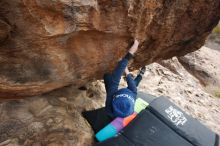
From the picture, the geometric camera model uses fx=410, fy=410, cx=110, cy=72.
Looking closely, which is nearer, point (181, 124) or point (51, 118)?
point (51, 118)

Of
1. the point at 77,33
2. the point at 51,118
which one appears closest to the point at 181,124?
the point at 51,118

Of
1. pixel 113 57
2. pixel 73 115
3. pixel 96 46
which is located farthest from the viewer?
pixel 73 115

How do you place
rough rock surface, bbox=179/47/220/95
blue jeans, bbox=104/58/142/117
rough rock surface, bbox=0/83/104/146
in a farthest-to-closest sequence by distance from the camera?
rough rock surface, bbox=179/47/220/95 → blue jeans, bbox=104/58/142/117 → rough rock surface, bbox=0/83/104/146

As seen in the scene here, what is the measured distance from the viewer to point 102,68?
5.34m

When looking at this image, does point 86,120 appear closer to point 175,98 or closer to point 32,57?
point 32,57

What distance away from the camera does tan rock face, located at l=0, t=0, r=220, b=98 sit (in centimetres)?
397

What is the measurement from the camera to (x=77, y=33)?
14.3 feet

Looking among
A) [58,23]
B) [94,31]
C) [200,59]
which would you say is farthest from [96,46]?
[200,59]

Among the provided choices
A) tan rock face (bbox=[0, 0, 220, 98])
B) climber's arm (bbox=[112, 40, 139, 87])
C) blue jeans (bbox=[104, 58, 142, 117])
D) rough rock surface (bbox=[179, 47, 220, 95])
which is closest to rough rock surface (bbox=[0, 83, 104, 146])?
tan rock face (bbox=[0, 0, 220, 98])

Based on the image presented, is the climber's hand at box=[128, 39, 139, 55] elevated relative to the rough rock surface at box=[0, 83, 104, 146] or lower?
elevated

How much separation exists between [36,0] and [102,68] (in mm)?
1748

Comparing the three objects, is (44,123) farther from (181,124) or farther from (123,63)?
(181,124)

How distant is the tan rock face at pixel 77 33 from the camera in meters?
3.97

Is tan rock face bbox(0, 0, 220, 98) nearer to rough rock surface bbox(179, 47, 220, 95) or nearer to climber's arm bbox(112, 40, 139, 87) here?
climber's arm bbox(112, 40, 139, 87)
